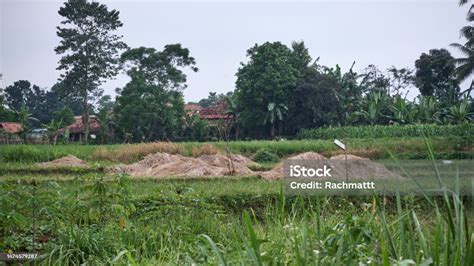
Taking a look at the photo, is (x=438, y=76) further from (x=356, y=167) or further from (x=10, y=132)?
(x=10, y=132)

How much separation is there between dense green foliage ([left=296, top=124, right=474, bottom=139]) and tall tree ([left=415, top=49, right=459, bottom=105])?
0.29 m

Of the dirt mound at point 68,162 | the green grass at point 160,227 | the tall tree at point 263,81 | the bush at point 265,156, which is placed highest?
the tall tree at point 263,81

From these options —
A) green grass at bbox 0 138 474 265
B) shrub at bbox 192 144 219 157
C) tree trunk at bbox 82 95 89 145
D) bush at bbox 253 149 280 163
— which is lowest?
green grass at bbox 0 138 474 265

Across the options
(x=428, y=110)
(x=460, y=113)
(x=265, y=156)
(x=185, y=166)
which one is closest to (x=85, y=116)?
(x=185, y=166)

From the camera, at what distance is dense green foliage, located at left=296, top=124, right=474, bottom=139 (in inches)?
202

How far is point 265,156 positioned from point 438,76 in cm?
225

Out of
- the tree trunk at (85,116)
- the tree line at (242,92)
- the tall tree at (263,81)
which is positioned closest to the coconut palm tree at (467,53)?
the tree line at (242,92)

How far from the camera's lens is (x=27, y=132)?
546cm

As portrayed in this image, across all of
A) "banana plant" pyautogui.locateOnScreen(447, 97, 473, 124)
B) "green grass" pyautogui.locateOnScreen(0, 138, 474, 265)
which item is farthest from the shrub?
"banana plant" pyautogui.locateOnScreen(447, 97, 473, 124)

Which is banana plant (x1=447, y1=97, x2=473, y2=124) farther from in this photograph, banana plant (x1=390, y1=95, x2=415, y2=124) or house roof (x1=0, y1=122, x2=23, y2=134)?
house roof (x1=0, y1=122, x2=23, y2=134)

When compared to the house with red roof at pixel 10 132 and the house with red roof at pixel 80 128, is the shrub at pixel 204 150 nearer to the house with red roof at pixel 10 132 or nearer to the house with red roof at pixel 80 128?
the house with red roof at pixel 80 128

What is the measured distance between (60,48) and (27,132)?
945 mm

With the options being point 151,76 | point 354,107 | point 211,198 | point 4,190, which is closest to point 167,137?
point 151,76

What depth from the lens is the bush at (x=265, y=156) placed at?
6384mm
